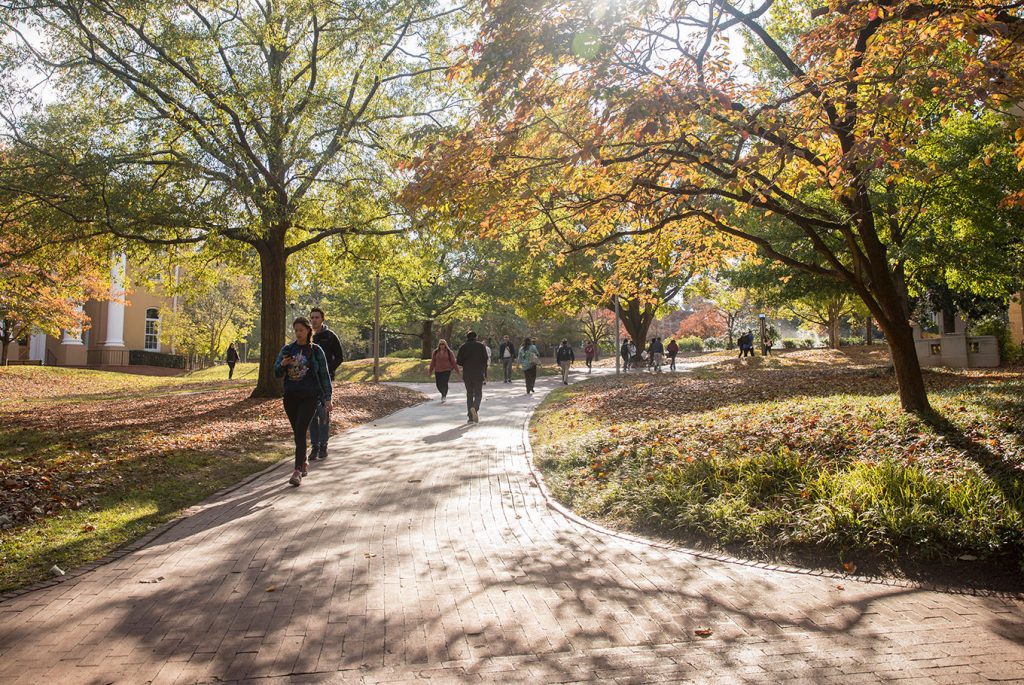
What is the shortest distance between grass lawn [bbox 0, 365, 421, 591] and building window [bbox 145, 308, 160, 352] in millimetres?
25416

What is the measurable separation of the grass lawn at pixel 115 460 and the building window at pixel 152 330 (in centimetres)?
2542

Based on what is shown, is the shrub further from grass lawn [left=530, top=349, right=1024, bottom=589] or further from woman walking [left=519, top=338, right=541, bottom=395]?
grass lawn [left=530, top=349, right=1024, bottom=589]

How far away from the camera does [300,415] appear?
8.14 m

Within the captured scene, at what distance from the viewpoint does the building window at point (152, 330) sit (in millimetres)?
43381

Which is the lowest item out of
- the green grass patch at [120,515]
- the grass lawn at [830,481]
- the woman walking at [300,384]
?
the green grass patch at [120,515]

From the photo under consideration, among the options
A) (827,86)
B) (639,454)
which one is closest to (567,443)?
(639,454)

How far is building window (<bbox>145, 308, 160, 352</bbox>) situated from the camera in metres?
43.4

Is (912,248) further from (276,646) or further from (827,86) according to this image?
(276,646)

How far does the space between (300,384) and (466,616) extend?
481cm

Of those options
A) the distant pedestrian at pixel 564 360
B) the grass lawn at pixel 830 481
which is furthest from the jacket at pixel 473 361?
the distant pedestrian at pixel 564 360

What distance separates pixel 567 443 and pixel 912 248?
31.0 ft

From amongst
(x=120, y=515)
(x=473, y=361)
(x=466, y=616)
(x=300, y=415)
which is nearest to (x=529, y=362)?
(x=473, y=361)

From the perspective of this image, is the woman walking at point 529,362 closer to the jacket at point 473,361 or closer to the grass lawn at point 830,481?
the jacket at point 473,361

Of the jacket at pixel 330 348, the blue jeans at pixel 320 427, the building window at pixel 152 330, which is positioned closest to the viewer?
the blue jeans at pixel 320 427
